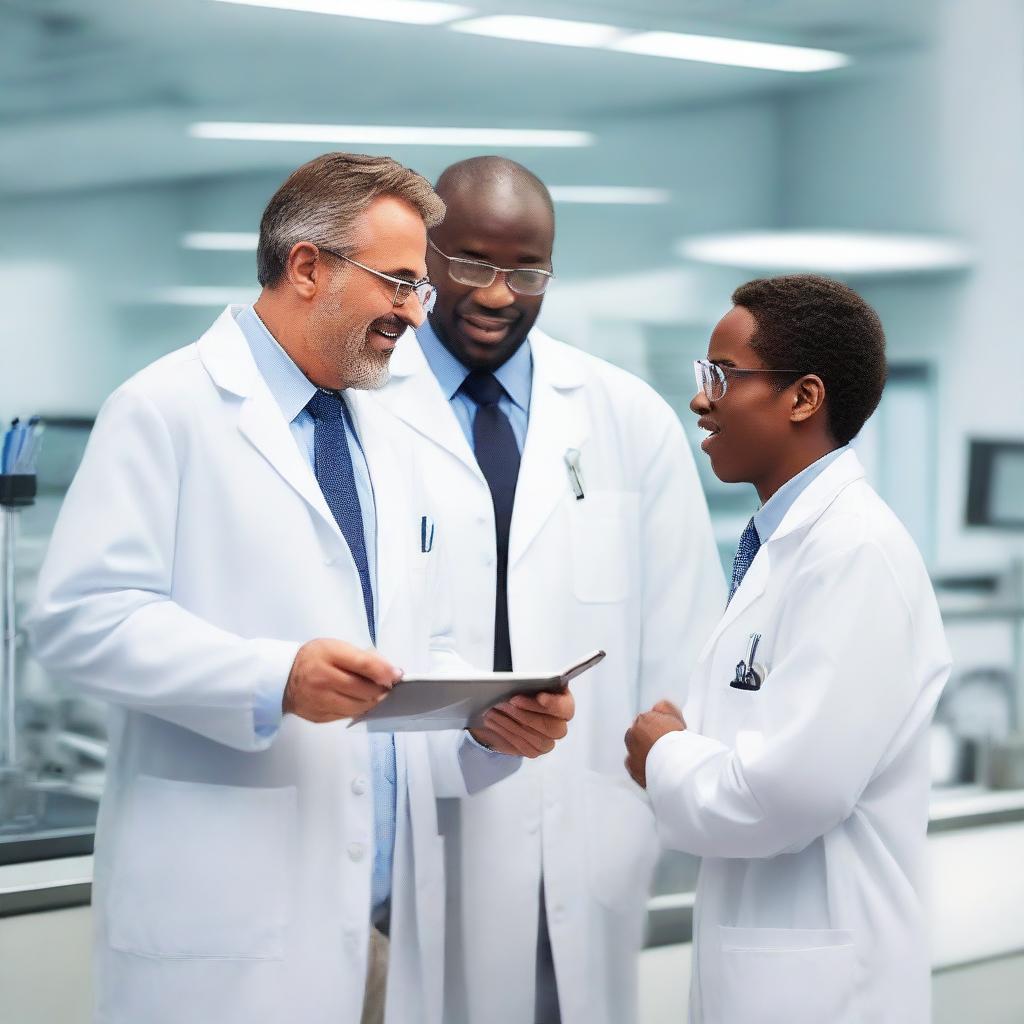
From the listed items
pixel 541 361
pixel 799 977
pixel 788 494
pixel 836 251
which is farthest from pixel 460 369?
pixel 836 251

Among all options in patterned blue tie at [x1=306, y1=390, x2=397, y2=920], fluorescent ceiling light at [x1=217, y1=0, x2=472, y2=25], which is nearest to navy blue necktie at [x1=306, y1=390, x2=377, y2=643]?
patterned blue tie at [x1=306, y1=390, x2=397, y2=920]

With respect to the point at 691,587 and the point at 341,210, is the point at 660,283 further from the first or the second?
the point at 341,210

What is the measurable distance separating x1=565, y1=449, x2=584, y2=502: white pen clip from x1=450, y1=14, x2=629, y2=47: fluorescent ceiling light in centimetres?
134

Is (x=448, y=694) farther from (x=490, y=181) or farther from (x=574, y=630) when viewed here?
(x=490, y=181)

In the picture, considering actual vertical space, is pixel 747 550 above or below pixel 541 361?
below

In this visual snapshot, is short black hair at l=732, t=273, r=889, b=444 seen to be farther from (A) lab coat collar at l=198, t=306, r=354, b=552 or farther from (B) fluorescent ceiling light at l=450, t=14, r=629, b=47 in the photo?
(B) fluorescent ceiling light at l=450, t=14, r=629, b=47

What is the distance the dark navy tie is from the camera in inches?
83.8

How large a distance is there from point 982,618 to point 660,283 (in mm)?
1368

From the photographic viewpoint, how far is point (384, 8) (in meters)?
2.94

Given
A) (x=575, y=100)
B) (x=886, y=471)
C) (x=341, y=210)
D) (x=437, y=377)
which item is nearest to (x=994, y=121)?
(x=886, y=471)

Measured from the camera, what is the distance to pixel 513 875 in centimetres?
207

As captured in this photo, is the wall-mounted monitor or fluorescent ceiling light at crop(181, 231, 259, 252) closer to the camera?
fluorescent ceiling light at crop(181, 231, 259, 252)

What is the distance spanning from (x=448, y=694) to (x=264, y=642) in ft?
0.75

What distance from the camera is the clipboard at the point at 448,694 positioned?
1.41 m
